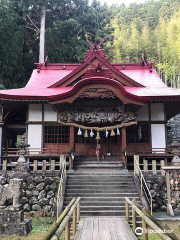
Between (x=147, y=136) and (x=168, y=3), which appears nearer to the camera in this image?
(x=147, y=136)

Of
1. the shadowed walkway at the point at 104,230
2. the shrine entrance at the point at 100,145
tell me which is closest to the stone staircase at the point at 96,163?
the shrine entrance at the point at 100,145

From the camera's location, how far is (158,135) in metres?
14.0

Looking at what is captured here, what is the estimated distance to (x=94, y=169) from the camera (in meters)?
12.5

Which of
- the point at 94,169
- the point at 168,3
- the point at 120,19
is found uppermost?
the point at 168,3

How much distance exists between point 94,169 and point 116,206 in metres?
3.76

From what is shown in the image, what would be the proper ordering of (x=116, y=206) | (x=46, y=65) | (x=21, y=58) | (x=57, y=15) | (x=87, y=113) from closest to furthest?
1. (x=116, y=206)
2. (x=87, y=113)
3. (x=46, y=65)
4. (x=21, y=58)
5. (x=57, y=15)

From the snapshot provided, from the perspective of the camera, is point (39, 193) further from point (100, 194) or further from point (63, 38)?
point (63, 38)

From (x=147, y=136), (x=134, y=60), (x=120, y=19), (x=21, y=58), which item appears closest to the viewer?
(x=147, y=136)

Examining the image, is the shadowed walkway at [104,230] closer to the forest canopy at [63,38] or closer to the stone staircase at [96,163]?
the stone staircase at [96,163]

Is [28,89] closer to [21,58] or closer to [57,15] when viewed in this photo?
[21,58]

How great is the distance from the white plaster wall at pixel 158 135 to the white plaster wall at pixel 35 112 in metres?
7.02

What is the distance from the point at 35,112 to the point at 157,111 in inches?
298

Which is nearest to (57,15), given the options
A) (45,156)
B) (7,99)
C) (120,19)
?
(7,99)

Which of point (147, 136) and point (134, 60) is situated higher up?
point (134, 60)
